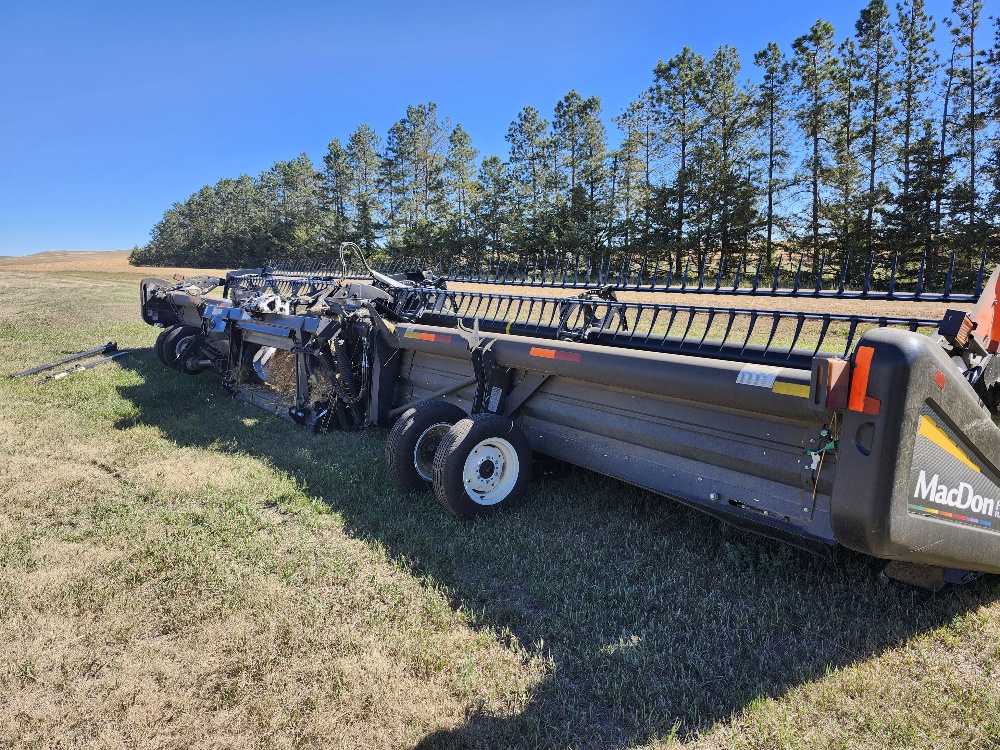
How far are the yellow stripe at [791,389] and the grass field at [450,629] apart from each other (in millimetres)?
1011

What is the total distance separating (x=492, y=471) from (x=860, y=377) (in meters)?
2.29

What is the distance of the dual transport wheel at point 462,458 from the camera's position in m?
3.69

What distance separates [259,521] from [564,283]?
3.03 meters

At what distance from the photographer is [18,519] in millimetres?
4051

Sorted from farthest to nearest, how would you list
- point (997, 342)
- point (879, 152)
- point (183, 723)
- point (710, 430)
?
point (879, 152) → point (710, 430) → point (997, 342) → point (183, 723)

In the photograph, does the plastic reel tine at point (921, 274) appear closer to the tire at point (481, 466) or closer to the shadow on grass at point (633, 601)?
the shadow on grass at point (633, 601)

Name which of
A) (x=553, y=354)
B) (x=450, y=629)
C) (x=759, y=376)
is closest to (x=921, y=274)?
(x=759, y=376)

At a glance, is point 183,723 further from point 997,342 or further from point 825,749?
point 997,342

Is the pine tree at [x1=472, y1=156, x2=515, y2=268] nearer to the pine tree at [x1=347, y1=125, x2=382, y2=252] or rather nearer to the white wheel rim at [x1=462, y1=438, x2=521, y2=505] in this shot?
the pine tree at [x1=347, y1=125, x2=382, y2=252]

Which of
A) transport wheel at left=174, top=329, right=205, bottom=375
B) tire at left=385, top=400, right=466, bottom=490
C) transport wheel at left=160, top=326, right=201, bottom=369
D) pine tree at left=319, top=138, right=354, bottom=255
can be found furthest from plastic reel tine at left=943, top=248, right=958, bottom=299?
pine tree at left=319, top=138, right=354, bottom=255

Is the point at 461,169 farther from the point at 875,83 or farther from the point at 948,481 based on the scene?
the point at 948,481

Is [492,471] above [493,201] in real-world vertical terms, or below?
below

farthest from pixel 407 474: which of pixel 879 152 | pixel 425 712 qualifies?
pixel 879 152

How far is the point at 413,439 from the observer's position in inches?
163
